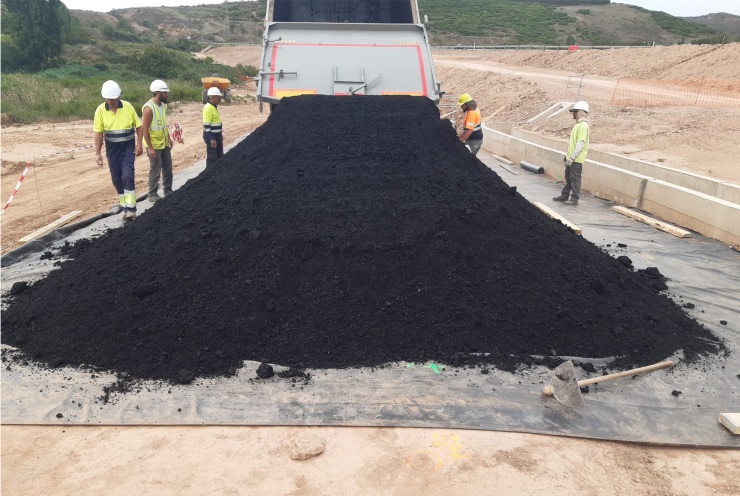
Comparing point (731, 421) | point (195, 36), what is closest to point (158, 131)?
point (731, 421)

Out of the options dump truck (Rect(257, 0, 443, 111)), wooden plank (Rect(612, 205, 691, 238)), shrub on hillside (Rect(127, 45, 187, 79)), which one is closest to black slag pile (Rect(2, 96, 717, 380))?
wooden plank (Rect(612, 205, 691, 238))

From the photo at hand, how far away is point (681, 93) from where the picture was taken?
16094 mm

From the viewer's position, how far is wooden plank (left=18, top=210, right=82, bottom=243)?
5.86m

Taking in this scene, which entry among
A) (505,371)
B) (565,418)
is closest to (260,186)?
(505,371)

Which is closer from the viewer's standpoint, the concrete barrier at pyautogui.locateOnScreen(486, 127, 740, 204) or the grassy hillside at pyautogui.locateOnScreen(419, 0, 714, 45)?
the concrete barrier at pyautogui.locateOnScreen(486, 127, 740, 204)

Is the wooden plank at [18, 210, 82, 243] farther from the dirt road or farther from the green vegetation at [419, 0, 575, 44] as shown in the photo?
the green vegetation at [419, 0, 575, 44]

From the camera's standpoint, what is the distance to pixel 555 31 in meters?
51.2

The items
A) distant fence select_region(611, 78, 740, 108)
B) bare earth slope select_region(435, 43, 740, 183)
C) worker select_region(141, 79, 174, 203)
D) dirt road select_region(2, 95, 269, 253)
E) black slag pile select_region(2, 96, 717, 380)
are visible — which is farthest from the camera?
distant fence select_region(611, 78, 740, 108)

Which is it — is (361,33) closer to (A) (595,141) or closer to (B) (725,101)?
(A) (595,141)

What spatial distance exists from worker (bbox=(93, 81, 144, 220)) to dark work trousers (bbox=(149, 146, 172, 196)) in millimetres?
680

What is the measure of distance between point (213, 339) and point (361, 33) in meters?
5.60

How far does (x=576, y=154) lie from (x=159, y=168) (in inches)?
239

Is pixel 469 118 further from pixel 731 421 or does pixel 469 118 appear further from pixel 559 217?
pixel 731 421

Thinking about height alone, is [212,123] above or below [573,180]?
above
